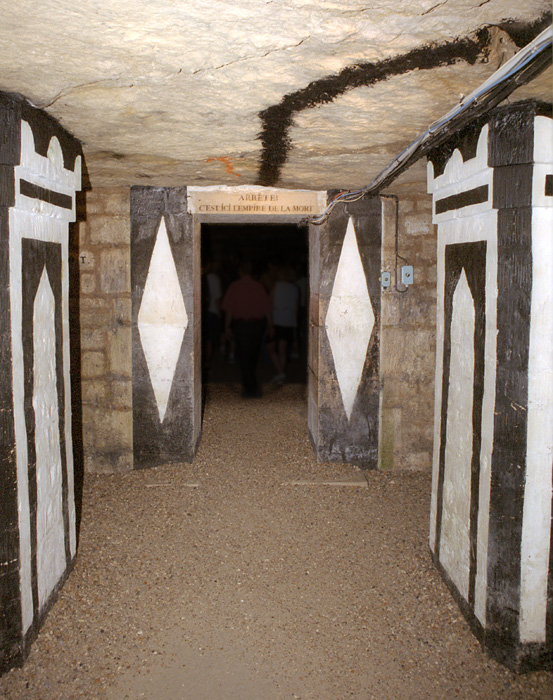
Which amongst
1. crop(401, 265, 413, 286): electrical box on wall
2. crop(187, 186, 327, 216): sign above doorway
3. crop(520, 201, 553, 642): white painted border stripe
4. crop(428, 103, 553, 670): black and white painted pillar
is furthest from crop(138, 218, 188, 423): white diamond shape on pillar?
crop(520, 201, 553, 642): white painted border stripe

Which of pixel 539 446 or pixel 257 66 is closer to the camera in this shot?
pixel 257 66

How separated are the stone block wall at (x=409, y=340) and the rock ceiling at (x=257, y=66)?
1.65 meters

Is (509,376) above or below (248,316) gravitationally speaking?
below

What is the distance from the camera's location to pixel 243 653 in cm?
256

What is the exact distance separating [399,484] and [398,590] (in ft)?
5.25

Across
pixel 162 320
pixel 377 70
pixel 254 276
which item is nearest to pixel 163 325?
pixel 162 320

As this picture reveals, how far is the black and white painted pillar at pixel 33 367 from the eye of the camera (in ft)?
7.54

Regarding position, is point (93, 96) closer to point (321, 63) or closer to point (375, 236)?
point (321, 63)

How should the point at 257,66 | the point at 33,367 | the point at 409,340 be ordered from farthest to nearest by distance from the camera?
the point at 409,340, the point at 33,367, the point at 257,66

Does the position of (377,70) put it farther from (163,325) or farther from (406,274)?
(163,325)

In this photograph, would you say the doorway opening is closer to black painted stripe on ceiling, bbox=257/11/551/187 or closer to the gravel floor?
the gravel floor

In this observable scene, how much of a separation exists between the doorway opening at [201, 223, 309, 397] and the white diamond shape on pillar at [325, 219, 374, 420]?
1022 millimetres

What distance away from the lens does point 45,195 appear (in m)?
2.59

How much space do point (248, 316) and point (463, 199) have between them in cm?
424
